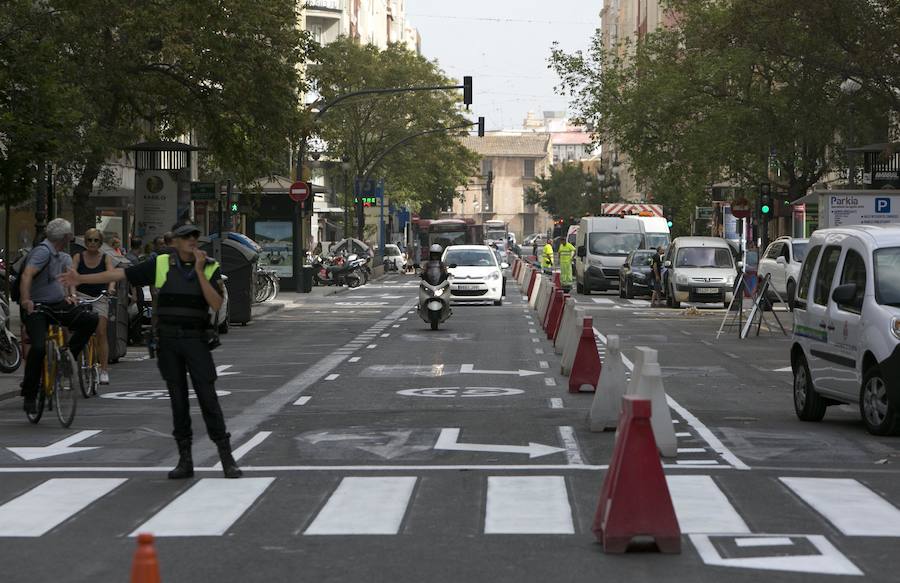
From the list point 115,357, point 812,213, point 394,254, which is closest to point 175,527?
point 115,357

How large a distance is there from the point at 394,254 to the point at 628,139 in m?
32.0

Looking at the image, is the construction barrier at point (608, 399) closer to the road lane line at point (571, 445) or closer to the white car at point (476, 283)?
the road lane line at point (571, 445)

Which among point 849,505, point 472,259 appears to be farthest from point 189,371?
point 472,259

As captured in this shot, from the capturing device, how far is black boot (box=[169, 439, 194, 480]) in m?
11.2

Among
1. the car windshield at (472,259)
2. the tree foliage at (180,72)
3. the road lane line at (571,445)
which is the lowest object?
the road lane line at (571,445)

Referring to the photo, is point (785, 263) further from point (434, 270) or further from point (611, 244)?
point (434, 270)

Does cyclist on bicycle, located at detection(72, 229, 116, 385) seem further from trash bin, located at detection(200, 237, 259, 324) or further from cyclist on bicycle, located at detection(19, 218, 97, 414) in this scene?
trash bin, located at detection(200, 237, 259, 324)

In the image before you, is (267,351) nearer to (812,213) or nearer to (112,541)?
(112,541)

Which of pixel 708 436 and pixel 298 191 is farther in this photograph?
pixel 298 191

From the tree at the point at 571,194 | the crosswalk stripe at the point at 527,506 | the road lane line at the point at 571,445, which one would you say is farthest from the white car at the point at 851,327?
the tree at the point at 571,194

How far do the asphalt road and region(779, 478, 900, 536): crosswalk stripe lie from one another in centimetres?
3

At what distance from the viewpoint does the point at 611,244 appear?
176 feet

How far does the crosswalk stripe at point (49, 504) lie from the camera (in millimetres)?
9320

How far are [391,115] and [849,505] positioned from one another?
75.0 m
